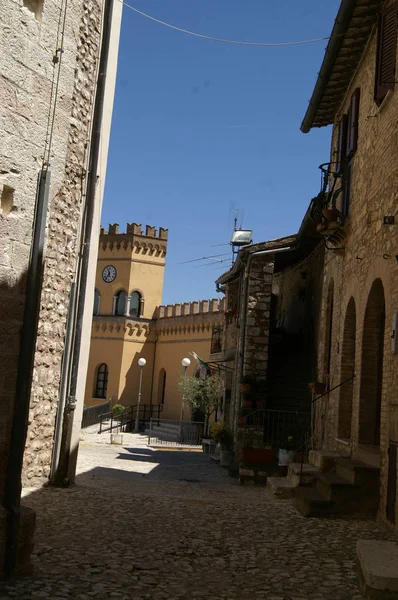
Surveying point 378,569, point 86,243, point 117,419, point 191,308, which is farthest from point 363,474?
point 191,308

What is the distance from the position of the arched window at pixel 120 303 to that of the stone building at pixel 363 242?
89.6 feet

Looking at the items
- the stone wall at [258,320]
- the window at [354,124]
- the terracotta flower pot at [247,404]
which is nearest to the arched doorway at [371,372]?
the window at [354,124]

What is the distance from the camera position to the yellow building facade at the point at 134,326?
124ft

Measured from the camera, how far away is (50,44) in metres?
5.11

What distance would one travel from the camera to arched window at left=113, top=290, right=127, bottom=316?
130ft

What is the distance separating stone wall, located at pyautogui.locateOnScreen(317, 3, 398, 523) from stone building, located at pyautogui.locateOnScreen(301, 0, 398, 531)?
2 centimetres

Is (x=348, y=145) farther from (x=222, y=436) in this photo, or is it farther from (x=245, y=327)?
(x=222, y=436)

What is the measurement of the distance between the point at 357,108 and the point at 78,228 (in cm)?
488

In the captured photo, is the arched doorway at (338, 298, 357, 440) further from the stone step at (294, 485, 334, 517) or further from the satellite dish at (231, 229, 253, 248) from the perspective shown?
the satellite dish at (231, 229, 253, 248)

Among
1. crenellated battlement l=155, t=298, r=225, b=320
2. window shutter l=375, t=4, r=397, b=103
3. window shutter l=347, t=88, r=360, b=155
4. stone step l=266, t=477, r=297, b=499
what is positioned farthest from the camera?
→ crenellated battlement l=155, t=298, r=225, b=320

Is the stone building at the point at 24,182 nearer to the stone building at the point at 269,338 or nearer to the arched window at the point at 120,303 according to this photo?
the stone building at the point at 269,338

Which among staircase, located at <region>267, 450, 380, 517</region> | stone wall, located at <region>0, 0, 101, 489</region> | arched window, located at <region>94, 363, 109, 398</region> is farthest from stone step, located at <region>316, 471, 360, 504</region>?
arched window, located at <region>94, 363, 109, 398</region>

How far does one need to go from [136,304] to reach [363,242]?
30.7m

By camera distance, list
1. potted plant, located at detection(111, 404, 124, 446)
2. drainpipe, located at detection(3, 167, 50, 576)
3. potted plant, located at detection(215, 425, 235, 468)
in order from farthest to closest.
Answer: potted plant, located at detection(111, 404, 124, 446), potted plant, located at detection(215, 425, 235, 468), drainpipe, located at detection(3, 167, 50, 576)
